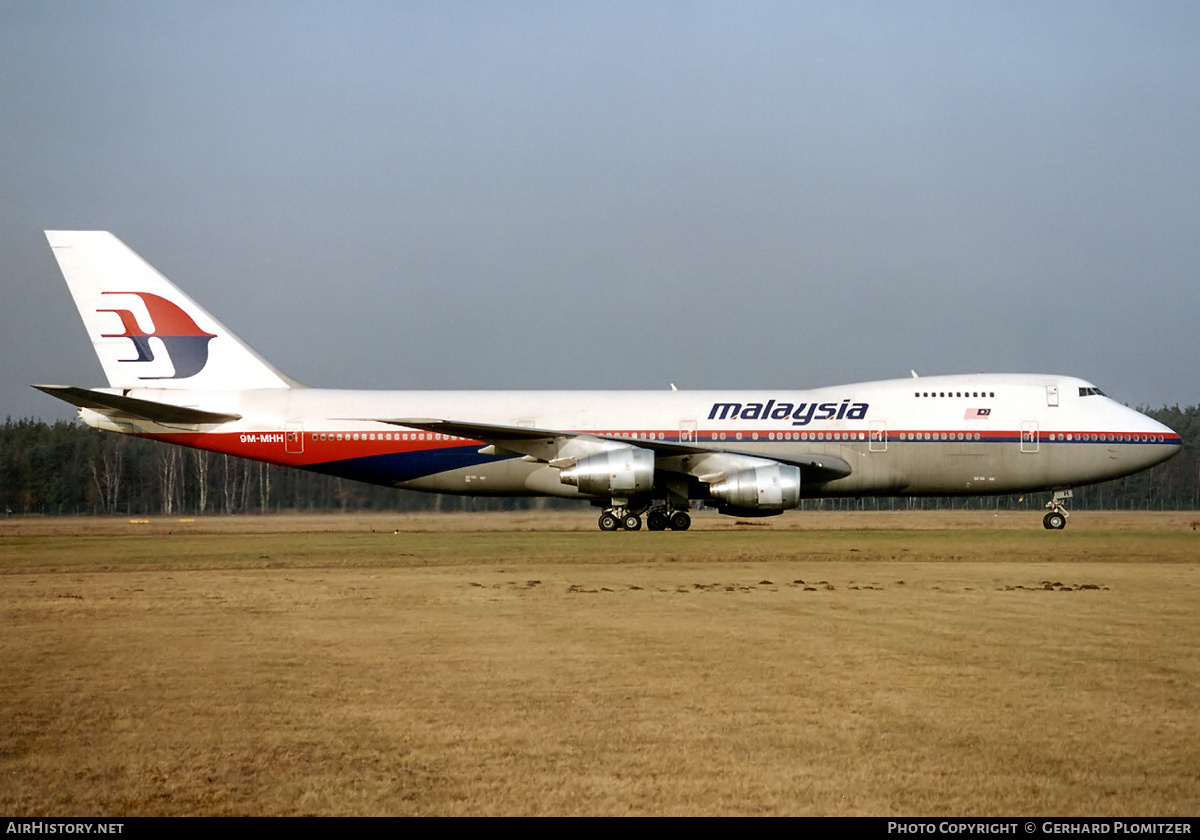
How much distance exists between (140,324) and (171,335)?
33.3 inches

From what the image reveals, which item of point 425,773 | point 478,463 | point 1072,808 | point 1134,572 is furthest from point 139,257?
point 1072,808

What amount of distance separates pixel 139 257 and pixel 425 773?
28046 millimetres

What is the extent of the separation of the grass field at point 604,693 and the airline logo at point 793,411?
1210 centimetres

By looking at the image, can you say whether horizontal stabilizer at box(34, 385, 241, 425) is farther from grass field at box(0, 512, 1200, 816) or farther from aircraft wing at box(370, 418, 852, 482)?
grass field at box(0, 512, 1200, 816)

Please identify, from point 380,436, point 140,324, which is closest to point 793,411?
point 380,436

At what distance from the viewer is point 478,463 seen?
30203mm

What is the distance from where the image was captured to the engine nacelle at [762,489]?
27.4m

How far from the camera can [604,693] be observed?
828 cm

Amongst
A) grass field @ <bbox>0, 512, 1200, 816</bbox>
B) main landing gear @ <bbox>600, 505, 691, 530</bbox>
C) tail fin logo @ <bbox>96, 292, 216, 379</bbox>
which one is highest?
tail fin logo @ <bbox>96, 292, 216, 379</bbox>

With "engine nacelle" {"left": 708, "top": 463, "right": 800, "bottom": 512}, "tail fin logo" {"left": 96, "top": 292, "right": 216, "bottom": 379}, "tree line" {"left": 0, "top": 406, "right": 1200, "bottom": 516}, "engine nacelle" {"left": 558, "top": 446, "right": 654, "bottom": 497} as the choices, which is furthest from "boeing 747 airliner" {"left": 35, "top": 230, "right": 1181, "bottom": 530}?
"tree line" {"left": 0, "top": 406, "right": 1200, "bottom": 516}

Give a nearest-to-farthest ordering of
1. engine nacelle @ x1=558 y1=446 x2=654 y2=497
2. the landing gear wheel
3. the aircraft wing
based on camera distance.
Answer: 1. engine nacelle @ x1=558 y1=446 x2=654 y2=497
2. the aircraft wing
3. the landing gear wheel

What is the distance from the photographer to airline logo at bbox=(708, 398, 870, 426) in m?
30.1

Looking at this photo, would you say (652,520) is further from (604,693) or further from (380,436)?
(604,693)

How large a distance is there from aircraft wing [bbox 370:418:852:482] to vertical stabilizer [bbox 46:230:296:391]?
5776 mm
